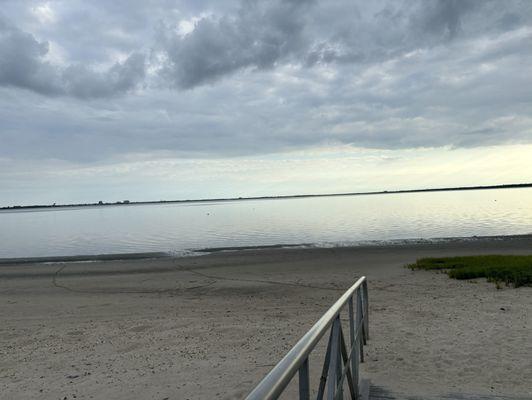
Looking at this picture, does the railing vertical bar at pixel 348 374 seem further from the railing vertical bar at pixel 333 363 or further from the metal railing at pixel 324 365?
the railing vertical bar at pixel 333 363

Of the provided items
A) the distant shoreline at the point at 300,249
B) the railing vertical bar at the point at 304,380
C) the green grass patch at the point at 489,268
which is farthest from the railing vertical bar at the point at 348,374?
the distant shoreline at the point at 300,249

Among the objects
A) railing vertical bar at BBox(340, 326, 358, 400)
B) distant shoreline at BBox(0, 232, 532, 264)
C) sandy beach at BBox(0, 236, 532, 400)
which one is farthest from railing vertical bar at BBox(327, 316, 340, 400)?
distant shoreline at BBox(0, 232, 532, 264)

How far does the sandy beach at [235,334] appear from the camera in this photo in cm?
609

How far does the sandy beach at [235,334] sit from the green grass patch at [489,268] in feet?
1.93

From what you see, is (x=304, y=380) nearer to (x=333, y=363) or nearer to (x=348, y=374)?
(x=333, y=363)

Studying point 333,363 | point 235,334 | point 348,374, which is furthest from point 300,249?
point 333,363

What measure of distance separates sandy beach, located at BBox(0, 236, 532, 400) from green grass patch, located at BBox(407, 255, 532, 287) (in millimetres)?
588

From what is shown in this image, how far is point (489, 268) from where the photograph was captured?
1460 centimetres

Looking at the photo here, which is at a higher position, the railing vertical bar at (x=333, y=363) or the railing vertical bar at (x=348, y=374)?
the railing vertical bar at (x=333, y=363)

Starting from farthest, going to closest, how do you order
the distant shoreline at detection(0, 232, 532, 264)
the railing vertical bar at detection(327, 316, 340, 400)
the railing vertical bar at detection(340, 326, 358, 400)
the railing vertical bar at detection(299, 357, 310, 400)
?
the distant shoreline at detection(0, 232, 532, 264), the railing vertical bar at detection(340, 326, 358, 400), the railing vertical bar at detection(327, 316, 340, 400), the railing vertical bar at detection(299, 357, 310, 400)

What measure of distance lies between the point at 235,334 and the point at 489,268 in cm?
996

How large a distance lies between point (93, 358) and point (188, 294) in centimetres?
671

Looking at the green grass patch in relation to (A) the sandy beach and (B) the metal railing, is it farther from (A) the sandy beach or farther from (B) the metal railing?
(B) the metal railing

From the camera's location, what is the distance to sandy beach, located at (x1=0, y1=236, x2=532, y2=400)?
240 inches
